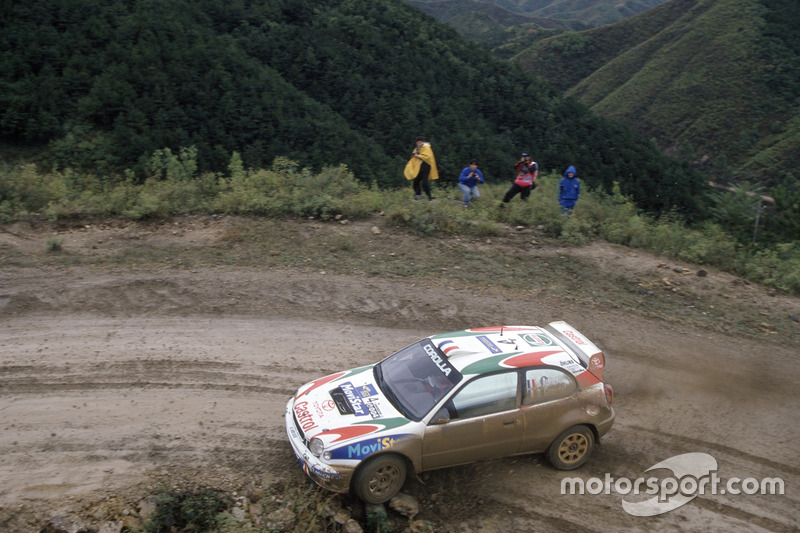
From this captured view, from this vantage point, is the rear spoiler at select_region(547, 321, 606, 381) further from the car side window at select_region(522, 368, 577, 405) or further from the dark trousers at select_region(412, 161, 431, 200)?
the dark trousers at select_region(412, 161, 431, 200)

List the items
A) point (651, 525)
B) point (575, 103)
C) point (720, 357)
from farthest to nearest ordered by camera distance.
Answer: point (575, 103), point (720, 357), point (651, 525)

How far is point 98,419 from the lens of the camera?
672cm

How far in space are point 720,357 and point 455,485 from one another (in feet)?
17.1

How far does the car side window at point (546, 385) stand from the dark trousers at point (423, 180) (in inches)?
345

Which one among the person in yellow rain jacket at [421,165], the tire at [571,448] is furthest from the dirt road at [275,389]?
the person in yellow rain jacket at [421,165]

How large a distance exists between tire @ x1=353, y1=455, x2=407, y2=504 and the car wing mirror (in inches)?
18.5

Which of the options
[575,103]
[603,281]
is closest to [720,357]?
[603,281]

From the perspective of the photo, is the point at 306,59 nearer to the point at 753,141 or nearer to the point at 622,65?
the point at 753,141

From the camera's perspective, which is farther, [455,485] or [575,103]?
[575,103]

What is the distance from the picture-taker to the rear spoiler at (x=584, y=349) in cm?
630

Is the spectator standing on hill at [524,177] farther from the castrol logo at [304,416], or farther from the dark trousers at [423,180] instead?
the castrol logo at [304,416]

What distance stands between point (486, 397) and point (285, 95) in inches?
1060

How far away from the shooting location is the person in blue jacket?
14.0 m

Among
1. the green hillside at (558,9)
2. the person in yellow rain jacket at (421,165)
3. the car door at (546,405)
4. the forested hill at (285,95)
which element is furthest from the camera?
the green hillside at (558,9)
